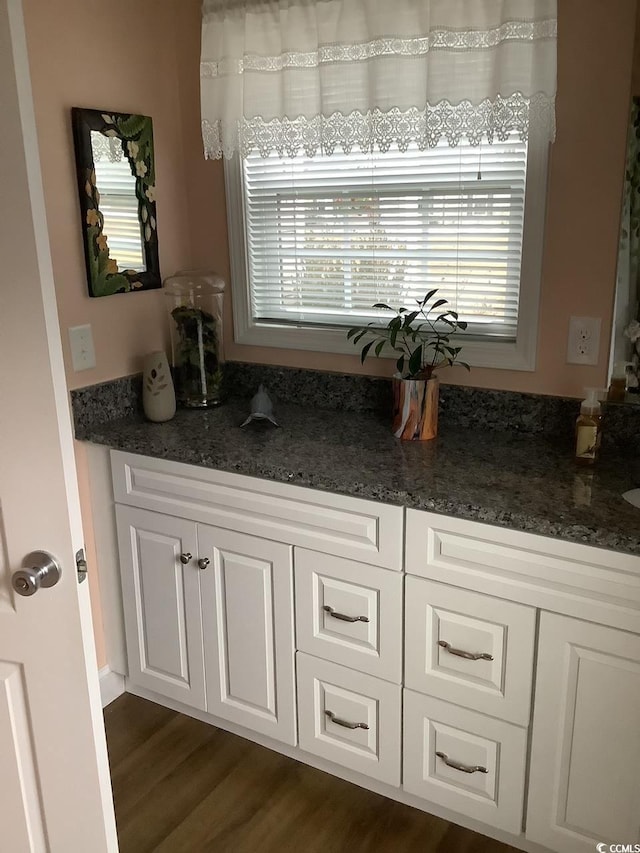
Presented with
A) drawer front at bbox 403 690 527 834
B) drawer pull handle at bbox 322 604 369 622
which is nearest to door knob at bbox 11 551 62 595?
drawer pull handle at bbox 322 604 369 622

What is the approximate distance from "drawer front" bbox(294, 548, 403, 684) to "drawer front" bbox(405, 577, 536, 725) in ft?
0.14

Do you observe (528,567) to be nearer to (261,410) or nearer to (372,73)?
(261,410)

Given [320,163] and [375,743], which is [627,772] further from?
[320,163]

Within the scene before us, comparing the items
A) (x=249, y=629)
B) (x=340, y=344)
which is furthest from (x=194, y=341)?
(x=249, y=629)

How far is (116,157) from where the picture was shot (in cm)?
219

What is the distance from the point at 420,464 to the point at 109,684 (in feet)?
4.20

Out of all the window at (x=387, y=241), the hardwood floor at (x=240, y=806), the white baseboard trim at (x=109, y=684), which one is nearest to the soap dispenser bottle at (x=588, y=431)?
the window at (x=387, y=241)

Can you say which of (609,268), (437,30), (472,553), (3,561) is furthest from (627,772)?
(437,30)

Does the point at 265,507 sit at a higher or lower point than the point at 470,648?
higher

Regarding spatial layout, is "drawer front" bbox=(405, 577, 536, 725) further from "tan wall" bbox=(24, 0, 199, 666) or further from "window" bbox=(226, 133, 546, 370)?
"tan wall" bbox=(24, 0, 199, 666)

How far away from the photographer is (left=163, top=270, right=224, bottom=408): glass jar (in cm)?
236

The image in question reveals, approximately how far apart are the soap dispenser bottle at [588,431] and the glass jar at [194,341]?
1133 mm

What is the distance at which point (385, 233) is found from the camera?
219 cm

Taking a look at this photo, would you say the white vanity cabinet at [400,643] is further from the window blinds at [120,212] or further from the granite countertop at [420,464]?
the window blinds at [120,212]
